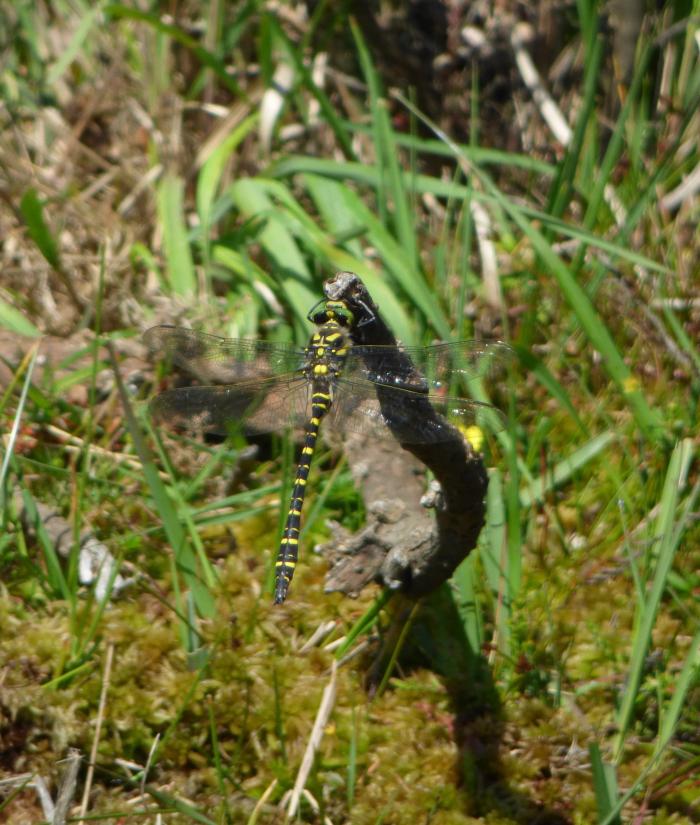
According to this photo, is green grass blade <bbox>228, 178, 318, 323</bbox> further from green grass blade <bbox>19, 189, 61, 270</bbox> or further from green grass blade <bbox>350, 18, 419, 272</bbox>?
green grass blade <bbox>19, 189, 61, 270</bbox>

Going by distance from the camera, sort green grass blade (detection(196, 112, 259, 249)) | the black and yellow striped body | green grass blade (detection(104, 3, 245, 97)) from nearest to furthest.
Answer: the black and yellow striped body, green grass blade (detection(196, 112, 259, 249)), green grass blade (detection(104, 3, 245, 97))

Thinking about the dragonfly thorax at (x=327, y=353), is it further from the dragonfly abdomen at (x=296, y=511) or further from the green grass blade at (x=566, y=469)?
the green grass blade at (x=566, y=469)

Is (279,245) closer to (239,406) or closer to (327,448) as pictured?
(327,448)

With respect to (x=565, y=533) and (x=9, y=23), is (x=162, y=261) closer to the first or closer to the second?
(x=9, y=23)

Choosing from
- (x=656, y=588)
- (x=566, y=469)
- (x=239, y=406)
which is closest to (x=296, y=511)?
(x=239, y=406)

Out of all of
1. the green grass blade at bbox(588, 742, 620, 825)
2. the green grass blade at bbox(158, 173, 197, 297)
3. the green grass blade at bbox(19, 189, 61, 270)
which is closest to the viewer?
the green grass blade at bbox(588, 742, 620, 825)

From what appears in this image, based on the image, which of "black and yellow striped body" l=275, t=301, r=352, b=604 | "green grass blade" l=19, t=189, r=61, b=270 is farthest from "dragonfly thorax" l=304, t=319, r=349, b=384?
"green grass blade" l=19, t=189, r=61, b=270

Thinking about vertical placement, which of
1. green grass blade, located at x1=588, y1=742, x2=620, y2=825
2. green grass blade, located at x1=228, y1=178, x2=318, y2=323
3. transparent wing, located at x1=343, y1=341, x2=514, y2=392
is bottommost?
green grass blade, located at x1=588, y1=742, x2=620, y2=825
